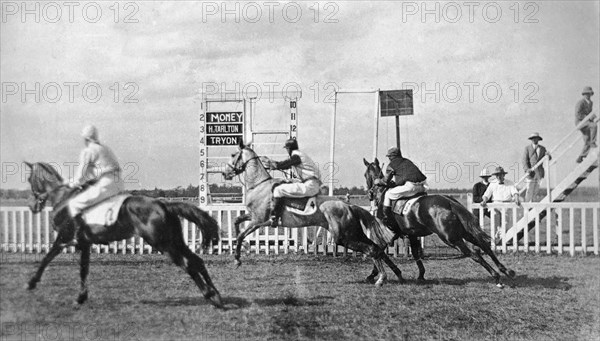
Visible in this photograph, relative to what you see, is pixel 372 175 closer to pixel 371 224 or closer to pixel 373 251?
pixel 371 224

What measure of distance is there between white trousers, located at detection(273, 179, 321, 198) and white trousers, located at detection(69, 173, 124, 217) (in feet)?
5.28

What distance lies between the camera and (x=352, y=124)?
19.8 ft

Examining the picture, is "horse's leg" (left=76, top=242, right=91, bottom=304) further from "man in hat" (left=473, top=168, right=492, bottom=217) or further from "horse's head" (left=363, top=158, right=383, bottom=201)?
"man in hat" (left=473, top=168, right=492, bottom=217)

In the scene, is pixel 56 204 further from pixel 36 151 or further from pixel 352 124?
pixel 352 124

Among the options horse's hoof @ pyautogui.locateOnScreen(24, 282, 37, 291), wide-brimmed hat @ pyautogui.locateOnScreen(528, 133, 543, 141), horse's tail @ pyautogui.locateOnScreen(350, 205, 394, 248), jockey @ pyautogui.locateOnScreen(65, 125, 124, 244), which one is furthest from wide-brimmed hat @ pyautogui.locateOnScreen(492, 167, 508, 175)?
horse's hoof @ pyautogui.locateOnScreen(24, 282, 37, 291)

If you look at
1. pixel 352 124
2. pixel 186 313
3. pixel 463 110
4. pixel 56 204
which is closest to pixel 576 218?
pixel 463 110

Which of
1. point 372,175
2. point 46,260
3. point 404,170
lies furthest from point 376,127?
point 46,260

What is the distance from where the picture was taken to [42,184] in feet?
17.0

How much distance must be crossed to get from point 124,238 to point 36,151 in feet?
3.36

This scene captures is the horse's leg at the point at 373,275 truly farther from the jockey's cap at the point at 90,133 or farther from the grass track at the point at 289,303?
the jockey's cap at the point at 90,133

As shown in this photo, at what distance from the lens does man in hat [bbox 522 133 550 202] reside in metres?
6.61

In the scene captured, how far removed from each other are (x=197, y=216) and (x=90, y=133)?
1.09 metres

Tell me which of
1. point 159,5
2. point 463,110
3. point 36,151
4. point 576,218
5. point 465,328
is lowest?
point 465,328

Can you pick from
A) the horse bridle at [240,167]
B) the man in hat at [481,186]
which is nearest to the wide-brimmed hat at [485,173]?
the man in hat at [481,186]
